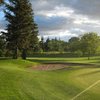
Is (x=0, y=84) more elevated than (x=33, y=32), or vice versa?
(x=33, y=32)

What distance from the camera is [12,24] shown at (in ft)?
182

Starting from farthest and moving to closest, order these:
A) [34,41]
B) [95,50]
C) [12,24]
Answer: [95,50], [34,41], [12,24]

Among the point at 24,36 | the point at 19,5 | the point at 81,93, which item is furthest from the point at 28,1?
the point at 81,93

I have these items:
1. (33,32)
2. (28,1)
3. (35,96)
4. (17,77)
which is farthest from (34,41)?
(35,96)

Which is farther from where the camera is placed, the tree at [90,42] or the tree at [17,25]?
the tree at [90,42]

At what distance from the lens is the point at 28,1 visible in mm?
60719

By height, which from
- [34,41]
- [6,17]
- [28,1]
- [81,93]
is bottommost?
[81,93]

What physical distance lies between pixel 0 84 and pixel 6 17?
37655mm

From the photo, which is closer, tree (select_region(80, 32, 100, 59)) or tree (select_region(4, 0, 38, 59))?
tree (select_region(4, 0, 38, 59))

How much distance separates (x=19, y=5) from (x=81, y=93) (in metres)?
38.4

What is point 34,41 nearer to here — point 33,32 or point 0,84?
point 33,32

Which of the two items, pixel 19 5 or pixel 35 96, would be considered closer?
pixel 35 96

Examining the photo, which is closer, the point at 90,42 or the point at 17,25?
the point at 17,25

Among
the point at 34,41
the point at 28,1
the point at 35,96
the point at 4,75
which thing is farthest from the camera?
the point at 34,41
